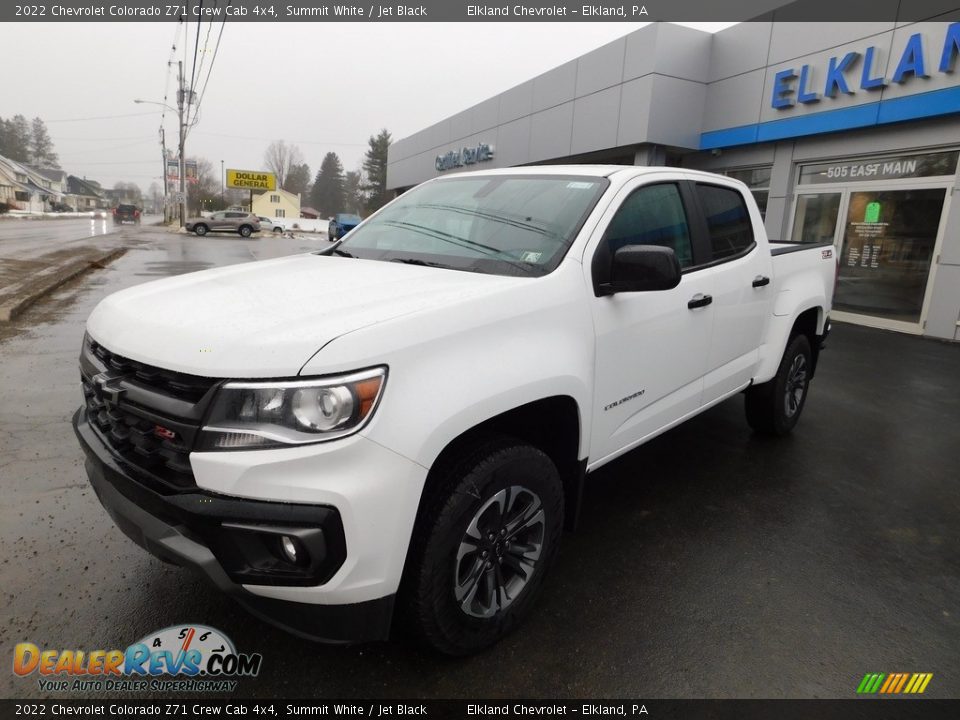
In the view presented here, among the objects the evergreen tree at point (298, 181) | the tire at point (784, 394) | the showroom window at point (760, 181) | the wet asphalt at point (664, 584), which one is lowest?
the wet asphalt at point (664, 584)

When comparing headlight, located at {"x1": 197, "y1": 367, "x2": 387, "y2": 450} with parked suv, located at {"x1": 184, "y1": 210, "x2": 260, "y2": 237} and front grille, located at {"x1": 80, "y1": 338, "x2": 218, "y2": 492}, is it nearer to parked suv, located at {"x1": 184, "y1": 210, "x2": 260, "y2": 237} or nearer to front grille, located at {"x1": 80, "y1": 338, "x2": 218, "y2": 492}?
front grille, located at {"x1": 80, "y1": 338, "x2": 218, "y2": 492}

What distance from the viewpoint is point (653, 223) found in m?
3.07

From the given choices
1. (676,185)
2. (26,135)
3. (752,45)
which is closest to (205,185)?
(26,135)

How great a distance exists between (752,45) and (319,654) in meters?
14.7

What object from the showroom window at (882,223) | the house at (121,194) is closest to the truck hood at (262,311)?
the showroom window at (882,223)

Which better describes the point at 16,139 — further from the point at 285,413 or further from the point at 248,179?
the point at 285,413

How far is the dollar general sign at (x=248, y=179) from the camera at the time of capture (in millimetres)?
59688

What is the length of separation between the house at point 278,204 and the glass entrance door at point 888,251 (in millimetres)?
84021

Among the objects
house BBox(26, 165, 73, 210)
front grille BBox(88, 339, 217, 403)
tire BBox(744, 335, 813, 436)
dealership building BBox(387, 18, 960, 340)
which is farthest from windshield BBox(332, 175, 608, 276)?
house BBox(26, 165, 73, 210)

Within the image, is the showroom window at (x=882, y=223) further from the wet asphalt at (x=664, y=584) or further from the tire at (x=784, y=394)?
the wet asphalt at (x=664, y=584)

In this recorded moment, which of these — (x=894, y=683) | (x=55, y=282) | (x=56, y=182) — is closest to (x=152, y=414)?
(x=894, y=683)

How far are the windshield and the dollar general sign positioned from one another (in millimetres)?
62109

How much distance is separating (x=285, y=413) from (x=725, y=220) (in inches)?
119

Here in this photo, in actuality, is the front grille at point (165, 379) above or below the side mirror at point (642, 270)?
below
